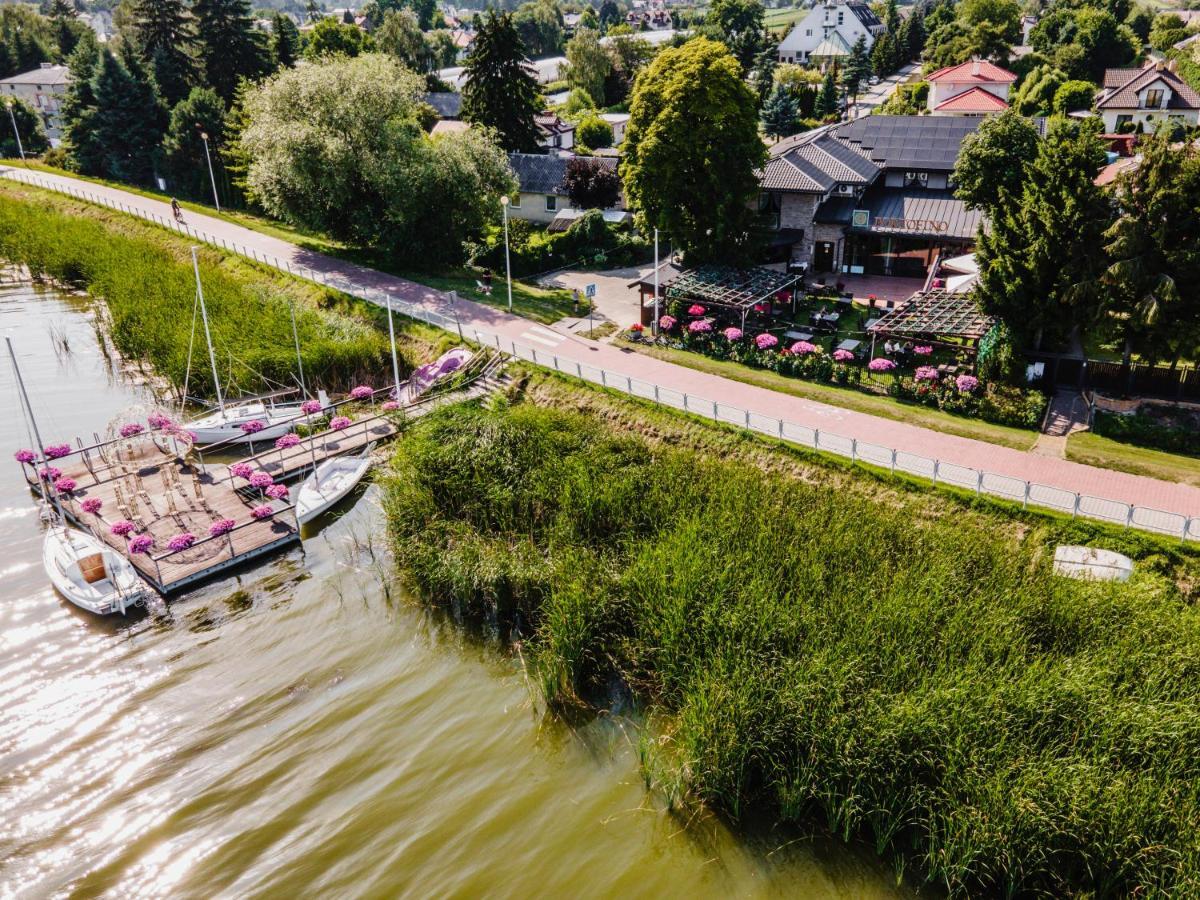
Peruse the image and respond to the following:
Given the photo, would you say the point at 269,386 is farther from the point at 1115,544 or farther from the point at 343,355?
the point at 1115,544

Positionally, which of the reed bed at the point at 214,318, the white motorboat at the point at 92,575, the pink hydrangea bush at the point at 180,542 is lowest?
the white motorboat at the point at 92,575

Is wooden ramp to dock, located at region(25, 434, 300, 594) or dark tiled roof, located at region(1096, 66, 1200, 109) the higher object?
dark tiled roof, located at region(1096, 66, 1200, 109)

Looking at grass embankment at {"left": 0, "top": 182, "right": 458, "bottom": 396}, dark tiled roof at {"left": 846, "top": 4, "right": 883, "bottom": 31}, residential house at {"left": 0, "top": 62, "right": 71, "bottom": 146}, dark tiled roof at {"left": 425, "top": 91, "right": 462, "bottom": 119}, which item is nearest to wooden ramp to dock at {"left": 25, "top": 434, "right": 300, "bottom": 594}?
grass embankment at {"left": 0, "top": 182, "right": 458, "bottom": 396}

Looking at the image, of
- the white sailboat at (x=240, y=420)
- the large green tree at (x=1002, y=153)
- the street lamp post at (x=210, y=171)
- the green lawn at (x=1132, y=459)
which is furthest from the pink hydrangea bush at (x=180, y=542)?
the street lamp post at (x=210, y=171)

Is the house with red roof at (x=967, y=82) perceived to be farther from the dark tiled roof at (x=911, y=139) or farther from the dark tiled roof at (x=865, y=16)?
the dark tiled roof at (x=865, y=16)

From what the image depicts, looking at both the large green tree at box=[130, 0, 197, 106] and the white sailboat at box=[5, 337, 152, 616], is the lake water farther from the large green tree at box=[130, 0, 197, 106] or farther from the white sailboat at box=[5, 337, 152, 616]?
the large green tree at box=[130, 0, 197, 106]

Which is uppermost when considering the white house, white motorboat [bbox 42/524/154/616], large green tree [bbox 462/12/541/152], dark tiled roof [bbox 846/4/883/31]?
dark tiled roof [bbox 846/4/883/31]

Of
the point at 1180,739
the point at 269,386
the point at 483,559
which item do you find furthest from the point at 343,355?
the point at 1180,739
